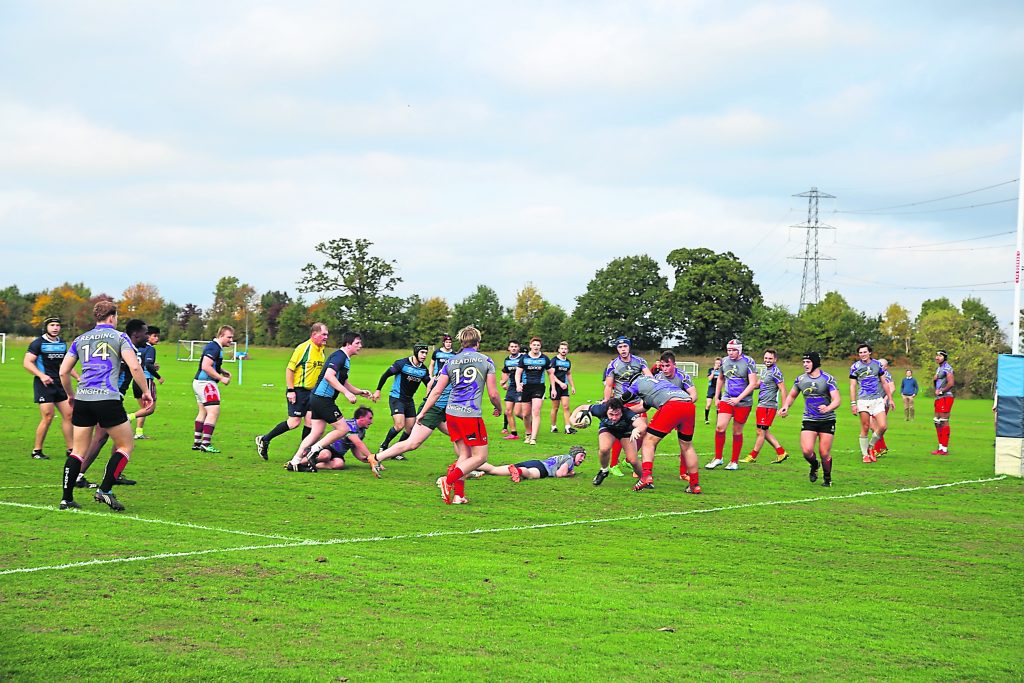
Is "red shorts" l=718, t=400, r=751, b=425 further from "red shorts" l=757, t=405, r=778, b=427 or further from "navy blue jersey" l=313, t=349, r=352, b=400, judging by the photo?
"navy blue jersey" l=313, t=349, r=352, b=400

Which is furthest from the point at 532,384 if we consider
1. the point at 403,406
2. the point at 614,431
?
the point at 614,431

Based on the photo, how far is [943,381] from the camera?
22141 millimetres

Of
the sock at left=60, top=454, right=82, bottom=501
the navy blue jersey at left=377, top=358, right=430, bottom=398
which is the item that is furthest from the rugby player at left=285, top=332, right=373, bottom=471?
the sock at left=60, top=454, right=82, bottom=501

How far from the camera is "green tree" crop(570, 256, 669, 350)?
4011 inches

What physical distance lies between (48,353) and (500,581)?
1046cm

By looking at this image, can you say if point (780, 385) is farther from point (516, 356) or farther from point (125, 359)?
point (125, 359)

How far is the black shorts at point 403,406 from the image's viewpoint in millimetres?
16422

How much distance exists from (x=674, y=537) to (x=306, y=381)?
307 inches

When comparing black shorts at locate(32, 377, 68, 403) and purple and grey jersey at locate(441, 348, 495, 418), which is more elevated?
purple and grey jersey at locate(441, 348, 495, 418)

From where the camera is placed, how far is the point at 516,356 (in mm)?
21719

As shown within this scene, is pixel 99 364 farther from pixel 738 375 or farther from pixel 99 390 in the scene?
pixel 738 375

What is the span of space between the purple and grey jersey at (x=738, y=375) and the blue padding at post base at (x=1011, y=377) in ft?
14.7

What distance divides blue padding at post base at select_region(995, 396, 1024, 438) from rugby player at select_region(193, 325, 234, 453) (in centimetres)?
1359

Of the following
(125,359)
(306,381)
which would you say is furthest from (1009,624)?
(306,381)
